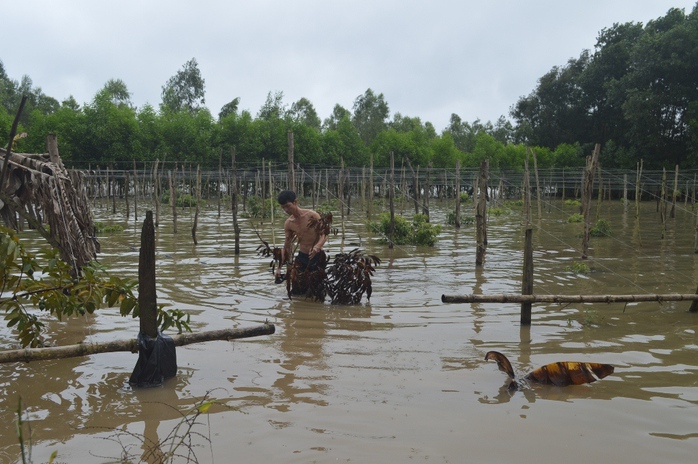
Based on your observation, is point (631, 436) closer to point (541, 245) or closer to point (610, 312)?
point (610, 312)

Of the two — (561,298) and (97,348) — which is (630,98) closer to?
(561,298)

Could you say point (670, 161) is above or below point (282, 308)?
above

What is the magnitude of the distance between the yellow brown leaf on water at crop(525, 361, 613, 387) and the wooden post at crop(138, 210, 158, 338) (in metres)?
2.99

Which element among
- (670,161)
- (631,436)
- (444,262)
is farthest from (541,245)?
(670,161)

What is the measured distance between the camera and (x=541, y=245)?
15.0 m

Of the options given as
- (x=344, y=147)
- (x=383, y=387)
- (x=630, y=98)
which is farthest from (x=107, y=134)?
(x=383, y=387)

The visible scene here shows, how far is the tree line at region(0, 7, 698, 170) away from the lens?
1308 inches

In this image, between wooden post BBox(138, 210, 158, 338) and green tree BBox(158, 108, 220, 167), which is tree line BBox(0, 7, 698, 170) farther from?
wooden post BBox(138, 210, 158, 338)

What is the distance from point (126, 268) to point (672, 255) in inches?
416

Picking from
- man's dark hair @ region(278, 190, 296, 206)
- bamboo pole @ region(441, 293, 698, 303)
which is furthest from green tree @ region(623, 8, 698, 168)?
man's dark hair @ region(278, 190, 296, 206)

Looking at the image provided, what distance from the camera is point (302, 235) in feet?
26.2

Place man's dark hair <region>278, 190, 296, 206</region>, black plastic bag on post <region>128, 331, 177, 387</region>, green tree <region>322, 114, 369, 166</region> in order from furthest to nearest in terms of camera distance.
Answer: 1. green tree <region>322, 114, 369, 166</region>
2. man's dark hair <region>278, 190, 296, 206</region>
3. black plastic bag on post <region>128, 331, 177, 387</region>

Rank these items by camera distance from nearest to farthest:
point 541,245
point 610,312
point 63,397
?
point 63,397 < point 610,312 < point 541,245

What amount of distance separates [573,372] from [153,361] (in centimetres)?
315
